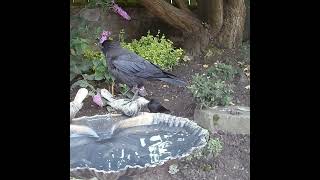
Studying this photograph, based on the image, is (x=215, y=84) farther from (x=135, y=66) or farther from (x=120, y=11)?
(x=120, y=11)

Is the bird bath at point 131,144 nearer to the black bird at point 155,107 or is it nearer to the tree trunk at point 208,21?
the black bird at point 155,107

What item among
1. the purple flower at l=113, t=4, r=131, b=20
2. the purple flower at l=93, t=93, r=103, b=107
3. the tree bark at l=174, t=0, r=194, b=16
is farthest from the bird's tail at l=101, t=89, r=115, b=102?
the tree bark at l=174, t=0, r=194, b=16

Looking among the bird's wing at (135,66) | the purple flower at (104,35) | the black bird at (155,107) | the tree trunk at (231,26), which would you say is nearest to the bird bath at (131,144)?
the black bird at (155,107)

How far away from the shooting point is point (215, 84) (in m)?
2.20

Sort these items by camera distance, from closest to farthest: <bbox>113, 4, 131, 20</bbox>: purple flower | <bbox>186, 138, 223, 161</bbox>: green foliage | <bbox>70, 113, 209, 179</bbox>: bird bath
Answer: <bbox>70, 113, 209, 179</bbox>: bird bath < <bbox>186, 138, 223, 161</bbox>: green foliage < <bbox>113, 4, 131, 20</bbox>: purple flower

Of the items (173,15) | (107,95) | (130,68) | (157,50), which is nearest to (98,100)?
(107,95)

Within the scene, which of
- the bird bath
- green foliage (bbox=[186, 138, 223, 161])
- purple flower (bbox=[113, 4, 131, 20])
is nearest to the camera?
the bird bath

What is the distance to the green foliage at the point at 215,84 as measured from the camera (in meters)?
2.15

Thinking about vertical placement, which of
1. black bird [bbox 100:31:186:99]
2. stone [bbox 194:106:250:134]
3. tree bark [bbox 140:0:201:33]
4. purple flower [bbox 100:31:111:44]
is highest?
tree bark [bbox 140:0:201:33]

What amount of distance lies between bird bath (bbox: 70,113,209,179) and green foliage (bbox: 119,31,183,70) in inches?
8.6

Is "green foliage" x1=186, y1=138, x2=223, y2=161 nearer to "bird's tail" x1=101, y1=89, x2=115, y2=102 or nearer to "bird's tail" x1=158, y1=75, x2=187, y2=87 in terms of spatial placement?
"bird's tail" x1=158, y1=75, x2=187, y2=87

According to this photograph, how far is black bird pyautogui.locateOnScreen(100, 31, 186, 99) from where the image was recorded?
2.08 m

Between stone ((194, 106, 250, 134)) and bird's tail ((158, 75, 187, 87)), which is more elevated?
bird's tail ((158, 75, 187, 87))
